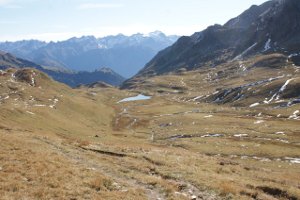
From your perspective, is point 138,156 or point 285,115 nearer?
point 138,156

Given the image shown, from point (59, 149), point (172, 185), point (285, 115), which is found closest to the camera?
point (172, 185)

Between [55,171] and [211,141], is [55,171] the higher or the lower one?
the higher one

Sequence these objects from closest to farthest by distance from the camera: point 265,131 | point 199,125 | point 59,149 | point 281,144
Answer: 1. point 59,149
2. point 281,144
3. point 265,131
4. point 199,125

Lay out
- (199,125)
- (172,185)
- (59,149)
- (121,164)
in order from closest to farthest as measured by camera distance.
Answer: (172,185)
(121,164)
(59,149)
(199,125)

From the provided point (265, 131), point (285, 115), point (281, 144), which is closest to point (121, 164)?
point (281, 144)

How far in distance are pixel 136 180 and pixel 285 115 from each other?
12971 centimetres

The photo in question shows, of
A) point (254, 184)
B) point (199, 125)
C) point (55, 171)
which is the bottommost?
point (199, 125)

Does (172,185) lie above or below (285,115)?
above

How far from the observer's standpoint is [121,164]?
120 feet

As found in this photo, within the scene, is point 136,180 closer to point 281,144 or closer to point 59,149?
point 59,149

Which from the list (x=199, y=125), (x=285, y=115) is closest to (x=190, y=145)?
(x=199, y=125)

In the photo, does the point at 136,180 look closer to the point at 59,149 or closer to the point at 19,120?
the point at 59,149

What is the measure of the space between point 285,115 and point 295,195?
12599 cm

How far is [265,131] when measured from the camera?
111875 millimetres
